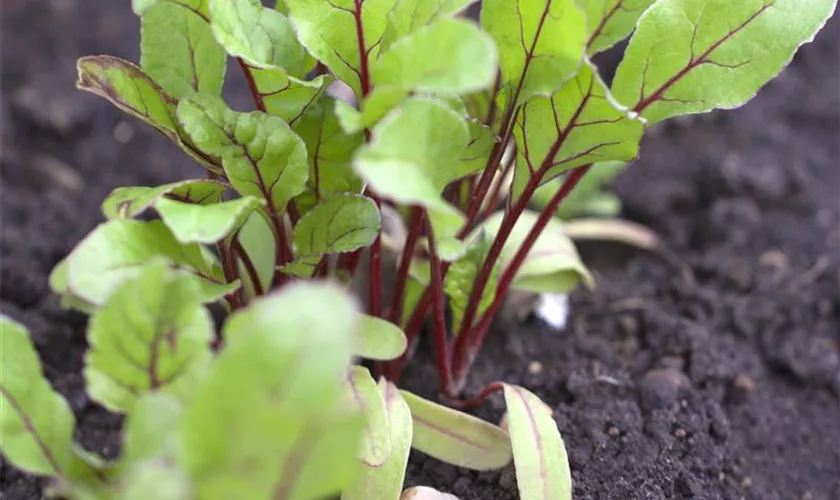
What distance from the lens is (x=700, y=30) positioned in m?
0.96

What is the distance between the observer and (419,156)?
0.77 meters

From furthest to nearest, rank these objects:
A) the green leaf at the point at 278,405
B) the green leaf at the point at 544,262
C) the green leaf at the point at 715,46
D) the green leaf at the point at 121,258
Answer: the green leaf at the point at 544,262 < the green leaf at the point at 715,46 < the green leaf at the point at 121,258 < the green leaf at the point at 278,405

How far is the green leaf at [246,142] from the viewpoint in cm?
93

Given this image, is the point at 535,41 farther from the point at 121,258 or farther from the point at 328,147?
the point at 121,258

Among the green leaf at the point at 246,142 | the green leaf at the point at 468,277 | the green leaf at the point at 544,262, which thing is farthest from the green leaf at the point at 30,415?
the green leaf at the point at 544,262

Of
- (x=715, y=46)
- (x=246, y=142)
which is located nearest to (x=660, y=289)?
(x=715, y=46)

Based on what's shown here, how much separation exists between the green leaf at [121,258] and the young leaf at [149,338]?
9 centimetres

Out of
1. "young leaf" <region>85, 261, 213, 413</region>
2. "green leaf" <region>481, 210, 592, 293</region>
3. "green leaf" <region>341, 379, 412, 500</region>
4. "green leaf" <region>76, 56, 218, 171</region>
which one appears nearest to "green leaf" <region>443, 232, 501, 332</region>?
"green leaf" <region>481, 210, 592, 293</region>

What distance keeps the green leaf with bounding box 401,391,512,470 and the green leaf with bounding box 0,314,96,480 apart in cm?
42

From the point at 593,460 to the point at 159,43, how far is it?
0.72m

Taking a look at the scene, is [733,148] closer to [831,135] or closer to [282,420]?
[831,135]

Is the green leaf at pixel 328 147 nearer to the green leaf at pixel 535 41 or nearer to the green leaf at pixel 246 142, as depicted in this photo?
the green leaf at pixel 246 142

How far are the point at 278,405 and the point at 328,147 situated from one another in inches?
19.5

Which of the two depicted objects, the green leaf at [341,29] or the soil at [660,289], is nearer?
the green leaf at [341,29]
